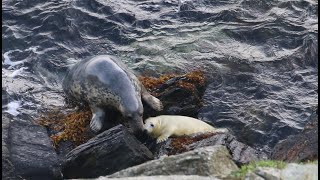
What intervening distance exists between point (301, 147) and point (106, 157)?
2775mm

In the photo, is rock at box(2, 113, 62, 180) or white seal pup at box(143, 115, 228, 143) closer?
rock at box(2, 113, 62, 180)

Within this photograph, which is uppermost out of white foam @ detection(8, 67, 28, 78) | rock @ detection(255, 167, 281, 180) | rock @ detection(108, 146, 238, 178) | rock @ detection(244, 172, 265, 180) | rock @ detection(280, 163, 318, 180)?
rock @ detection(280, 163, 318, 180)

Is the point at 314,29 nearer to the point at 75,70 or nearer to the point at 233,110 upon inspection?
the point at 233,110

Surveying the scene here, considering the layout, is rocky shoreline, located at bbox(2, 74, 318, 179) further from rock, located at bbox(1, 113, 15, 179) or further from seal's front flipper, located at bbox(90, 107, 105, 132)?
seal's front flipper, located at bbox(90, 107, 105, 132)

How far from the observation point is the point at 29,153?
9836mm

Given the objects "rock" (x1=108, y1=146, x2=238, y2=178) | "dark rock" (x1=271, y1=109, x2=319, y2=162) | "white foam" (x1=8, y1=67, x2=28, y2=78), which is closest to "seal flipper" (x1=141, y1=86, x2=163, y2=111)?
"dark rock" (x1=271, y1=109, x2=319, y2=162)

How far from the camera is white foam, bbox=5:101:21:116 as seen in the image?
39.9 feet

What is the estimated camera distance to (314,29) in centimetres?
1491

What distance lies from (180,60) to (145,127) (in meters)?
3.93

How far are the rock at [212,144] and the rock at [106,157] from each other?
45 cm

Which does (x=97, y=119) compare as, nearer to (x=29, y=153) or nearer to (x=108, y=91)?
(x=108, y=91)

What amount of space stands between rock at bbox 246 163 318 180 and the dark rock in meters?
1.04

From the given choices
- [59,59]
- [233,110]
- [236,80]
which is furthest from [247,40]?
[59,59]

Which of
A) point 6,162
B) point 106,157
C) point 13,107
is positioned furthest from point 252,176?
point 13,107
